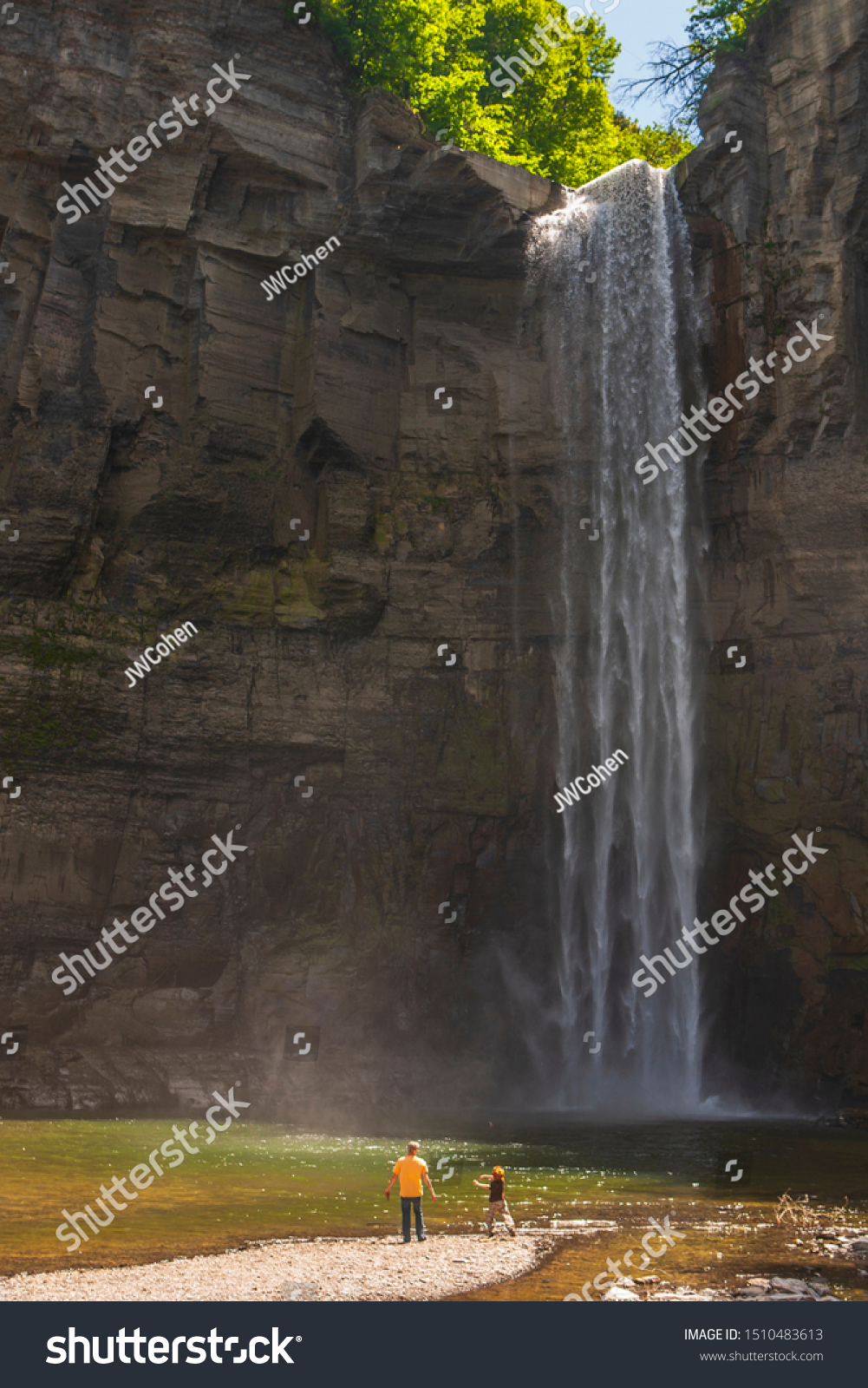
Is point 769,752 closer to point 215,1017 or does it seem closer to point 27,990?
point 215,1017

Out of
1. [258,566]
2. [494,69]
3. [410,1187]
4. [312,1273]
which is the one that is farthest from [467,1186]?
[494,69]

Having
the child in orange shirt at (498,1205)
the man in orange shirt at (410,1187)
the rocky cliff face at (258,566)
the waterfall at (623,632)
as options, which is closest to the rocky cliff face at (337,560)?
the rocky cliff face at (258,566)

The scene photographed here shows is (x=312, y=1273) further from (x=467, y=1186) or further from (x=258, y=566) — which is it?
(x=258, y=566)

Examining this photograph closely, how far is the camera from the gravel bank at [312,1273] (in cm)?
997

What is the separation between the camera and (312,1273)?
1071 cm

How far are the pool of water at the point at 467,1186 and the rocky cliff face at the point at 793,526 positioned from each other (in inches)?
193

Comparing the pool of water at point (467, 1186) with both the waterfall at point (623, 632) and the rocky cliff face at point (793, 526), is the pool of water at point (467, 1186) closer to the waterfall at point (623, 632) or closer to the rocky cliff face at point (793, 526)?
the rocky cliff face at point (793, 526)

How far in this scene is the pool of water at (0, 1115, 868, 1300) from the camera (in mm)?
11672

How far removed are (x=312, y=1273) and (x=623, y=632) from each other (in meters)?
22.2

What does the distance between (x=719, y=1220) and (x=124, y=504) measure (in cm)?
2138

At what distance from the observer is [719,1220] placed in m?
13.4

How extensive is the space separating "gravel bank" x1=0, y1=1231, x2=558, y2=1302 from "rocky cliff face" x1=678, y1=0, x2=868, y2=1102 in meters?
16.5

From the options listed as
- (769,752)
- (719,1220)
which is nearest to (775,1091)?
(769,752)

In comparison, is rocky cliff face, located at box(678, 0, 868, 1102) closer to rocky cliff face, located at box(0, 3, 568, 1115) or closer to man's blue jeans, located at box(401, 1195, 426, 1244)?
rocky cliff face, located at box(0, 3, 568, 1115)
